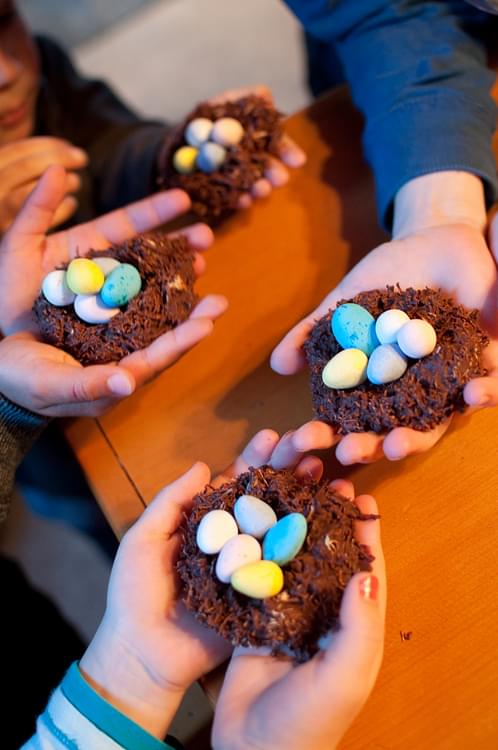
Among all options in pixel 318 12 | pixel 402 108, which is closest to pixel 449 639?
pixel 402 108

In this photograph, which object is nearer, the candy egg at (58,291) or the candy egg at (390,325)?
the candy egg at (390,325)

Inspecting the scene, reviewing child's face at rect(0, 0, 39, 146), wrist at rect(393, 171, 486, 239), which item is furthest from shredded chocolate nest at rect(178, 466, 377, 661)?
child's face at rect(0, 0, 39, 146)

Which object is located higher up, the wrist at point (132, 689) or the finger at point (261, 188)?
the finger at point (261, 188)

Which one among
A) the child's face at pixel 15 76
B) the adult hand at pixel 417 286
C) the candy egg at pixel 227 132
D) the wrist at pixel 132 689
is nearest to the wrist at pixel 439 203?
the adult hand at pixel 417 286

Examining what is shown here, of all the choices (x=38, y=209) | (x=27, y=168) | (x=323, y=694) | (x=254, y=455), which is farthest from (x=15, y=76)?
(x=323, y=694)

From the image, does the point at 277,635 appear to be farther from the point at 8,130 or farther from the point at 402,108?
the point at 8,130

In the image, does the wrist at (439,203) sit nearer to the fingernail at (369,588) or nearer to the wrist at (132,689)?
the fingernail at (369,588)

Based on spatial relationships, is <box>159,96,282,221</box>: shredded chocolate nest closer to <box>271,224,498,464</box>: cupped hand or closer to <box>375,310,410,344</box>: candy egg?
<box>271,224,498,464</box>: cupped hand

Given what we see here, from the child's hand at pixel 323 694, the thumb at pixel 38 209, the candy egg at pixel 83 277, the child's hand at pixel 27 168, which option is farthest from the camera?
the child's hand at pixel 27 168
